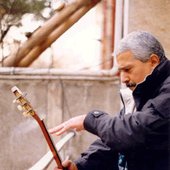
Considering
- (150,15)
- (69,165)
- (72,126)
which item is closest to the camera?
(72,126)

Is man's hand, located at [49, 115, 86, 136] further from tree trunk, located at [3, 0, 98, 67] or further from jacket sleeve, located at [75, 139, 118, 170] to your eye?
tree trunk, located at [3, 0, 98, 67]

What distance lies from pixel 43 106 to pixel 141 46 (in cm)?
307

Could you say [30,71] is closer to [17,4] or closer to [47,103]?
[47,103]

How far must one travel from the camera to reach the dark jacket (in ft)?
5.83

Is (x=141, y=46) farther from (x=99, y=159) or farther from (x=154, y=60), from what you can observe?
(x=99, y=159)

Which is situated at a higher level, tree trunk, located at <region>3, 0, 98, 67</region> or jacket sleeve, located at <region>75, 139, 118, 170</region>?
tree trunk, located at <region>3, 0, 98, 67</region>

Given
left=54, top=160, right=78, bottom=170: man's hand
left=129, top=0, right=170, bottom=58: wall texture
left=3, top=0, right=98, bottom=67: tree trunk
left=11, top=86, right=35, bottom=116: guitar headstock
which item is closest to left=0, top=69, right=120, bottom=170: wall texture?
left=3, top=0, right=98, bottom=67: tree trunk

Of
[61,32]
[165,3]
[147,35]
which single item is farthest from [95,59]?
[147,35]

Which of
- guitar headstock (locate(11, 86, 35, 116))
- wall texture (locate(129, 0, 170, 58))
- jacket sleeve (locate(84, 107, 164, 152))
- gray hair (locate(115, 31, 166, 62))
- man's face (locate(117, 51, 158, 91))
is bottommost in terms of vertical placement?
jacket sleeve (locate(84, 107, 164, 152))

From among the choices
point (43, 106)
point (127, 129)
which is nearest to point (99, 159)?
point (127, 129)

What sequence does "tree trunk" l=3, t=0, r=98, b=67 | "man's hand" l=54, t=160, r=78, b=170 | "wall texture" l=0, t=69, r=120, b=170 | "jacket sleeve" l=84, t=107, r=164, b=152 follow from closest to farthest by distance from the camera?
"jacket sleeve" l=84, t=107, r=164, b=152 < "man's hand" l=54, t=160, r=78, b=170 < "wall texture" l=0, t=69, r=120, b=170 < "tree trunk" l=3, t=0, r=98, b=67

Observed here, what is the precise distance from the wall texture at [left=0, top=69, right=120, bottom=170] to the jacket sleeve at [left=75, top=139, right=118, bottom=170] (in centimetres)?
246

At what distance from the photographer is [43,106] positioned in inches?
192

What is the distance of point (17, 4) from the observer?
5.21m
